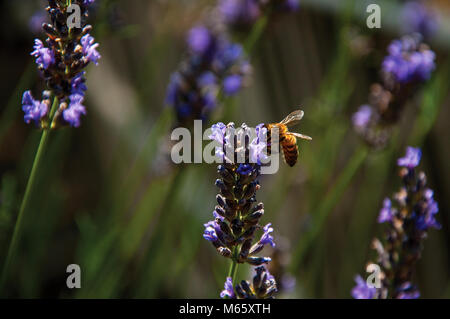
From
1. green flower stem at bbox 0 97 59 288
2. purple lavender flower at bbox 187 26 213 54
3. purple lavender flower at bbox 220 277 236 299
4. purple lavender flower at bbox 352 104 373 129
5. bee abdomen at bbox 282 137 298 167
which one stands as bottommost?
purple lavender flower at bbox 220 277 236 299

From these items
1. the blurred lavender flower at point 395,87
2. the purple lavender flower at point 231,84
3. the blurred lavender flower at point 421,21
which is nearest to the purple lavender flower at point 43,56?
the purple lavender flower at point 231,84

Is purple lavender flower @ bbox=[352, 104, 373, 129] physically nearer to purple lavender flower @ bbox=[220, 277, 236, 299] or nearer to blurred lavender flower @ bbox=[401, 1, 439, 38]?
blurred lavender flower @ bbox=[401, 1, 439, 38]

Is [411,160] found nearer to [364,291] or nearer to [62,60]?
[364,291]

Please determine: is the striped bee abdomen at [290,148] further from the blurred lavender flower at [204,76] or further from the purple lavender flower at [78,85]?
the purple lavender flower at [78,85]

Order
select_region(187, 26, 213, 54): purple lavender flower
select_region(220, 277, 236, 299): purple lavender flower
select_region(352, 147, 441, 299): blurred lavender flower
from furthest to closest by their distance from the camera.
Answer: select_region(187, 26, 213, 54): purple lavender flower
select_region(352, 147, 441, 299): blurred lavender flower
select_region(220, 277, 236, 299): purple lavender flower

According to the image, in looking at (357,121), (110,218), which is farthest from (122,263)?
(357,121)

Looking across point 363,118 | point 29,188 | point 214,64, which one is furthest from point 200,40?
point 29,188

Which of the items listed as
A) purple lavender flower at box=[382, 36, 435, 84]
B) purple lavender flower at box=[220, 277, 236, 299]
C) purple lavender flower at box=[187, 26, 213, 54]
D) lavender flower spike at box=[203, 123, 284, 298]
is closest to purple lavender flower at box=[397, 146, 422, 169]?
lavender flower spike at box=[203, 123, 284, 298]
